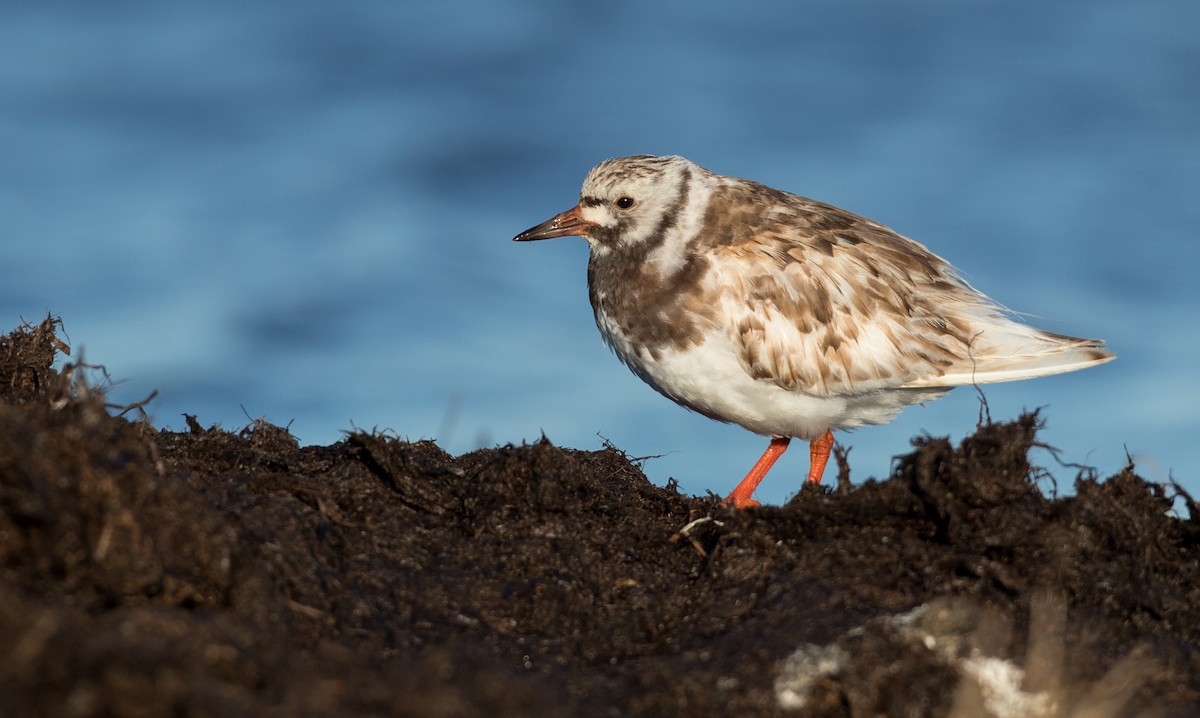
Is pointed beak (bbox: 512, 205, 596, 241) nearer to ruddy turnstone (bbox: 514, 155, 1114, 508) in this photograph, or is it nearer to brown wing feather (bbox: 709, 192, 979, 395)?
ruddy turnstone (bbox: 514, 155, 1114, 508)

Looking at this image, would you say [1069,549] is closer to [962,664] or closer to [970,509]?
[970,509]

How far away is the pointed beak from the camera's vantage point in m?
8.15

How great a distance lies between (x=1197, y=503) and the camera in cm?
553

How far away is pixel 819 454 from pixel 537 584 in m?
3.72

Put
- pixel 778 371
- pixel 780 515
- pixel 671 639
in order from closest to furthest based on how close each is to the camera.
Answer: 1. pixel 671 639
2. pixel 780 515
3. pixel 778 371

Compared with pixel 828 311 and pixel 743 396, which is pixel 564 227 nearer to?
pixel 743 396

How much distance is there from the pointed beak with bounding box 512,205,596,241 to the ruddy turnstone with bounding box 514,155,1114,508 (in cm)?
1

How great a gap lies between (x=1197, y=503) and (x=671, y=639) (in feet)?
9.39

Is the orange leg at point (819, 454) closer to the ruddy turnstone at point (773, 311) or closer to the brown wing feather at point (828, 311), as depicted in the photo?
the ruddy turnstone at point (773, 311)

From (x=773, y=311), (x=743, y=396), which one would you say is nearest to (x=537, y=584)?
(x=743, y=396)

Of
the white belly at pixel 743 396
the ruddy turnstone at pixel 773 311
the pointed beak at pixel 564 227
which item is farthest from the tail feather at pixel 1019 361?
the pointed beak at pixel 564 227

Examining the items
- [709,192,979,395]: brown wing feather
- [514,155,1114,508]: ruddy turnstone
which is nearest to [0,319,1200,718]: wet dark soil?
[514,155,1114,508]: ruddy turnstone

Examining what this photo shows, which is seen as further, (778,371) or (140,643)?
(778,371)

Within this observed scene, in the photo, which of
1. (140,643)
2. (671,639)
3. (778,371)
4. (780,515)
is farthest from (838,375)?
(140,643)
